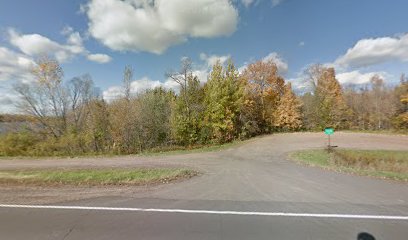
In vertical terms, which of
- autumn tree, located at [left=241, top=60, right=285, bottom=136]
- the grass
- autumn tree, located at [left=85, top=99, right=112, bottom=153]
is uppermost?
autumn tree, located at [left=241, top=60, right=285, bottom=136]

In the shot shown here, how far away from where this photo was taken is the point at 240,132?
33.8m

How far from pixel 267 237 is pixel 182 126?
24.8m

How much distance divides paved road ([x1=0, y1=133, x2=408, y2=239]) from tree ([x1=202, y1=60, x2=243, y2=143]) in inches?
798

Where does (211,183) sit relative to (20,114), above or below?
below

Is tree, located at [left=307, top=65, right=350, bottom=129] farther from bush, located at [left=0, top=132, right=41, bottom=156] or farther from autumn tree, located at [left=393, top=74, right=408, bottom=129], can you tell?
bush, located at [left=0, top=132, right=41, bottom=156]

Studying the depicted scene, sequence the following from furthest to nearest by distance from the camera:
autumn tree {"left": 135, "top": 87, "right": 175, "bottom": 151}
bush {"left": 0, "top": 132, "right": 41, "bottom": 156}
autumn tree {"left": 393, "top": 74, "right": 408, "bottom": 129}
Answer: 1. autumn tree {"left": 393, "top": 74, "right": 408, "bottom": 129}
2. autumn tree {"left": 135, "top": 87, "right": 175, "bottom": 151}
3. bush {"left": 0, "top": 132, "right": 41, "bottom": 156}

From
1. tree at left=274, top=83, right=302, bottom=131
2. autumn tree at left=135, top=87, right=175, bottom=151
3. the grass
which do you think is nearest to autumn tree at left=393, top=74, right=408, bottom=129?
tree at left=274, top=83, right=302, bottom=131

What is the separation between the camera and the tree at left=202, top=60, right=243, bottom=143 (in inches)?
1176

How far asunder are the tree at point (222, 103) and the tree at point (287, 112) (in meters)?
9.68

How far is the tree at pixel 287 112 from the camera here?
1519 inches

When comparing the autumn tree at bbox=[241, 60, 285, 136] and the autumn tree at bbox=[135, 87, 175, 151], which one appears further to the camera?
the autumn tree at bbox=[241, 60, 285, 136]

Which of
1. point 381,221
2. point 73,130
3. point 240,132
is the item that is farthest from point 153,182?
point 240,132

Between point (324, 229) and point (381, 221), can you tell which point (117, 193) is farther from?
point (381, 221)

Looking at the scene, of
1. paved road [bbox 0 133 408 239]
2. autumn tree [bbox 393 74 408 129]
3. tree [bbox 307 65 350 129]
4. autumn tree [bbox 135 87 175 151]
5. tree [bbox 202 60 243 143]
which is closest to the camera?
paved road [bbox 0 133 408 239]
